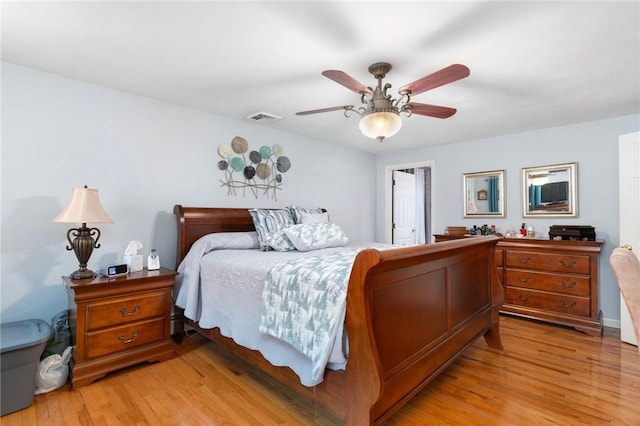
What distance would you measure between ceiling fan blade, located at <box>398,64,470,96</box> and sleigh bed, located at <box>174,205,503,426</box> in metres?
1.01

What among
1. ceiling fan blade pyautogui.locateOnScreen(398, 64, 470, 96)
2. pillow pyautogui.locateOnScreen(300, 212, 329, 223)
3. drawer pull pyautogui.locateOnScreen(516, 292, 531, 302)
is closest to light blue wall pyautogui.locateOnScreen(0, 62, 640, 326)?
pillow pyautogui.locateOnScreen(300, 212, 329, 223)

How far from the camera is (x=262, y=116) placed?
3.43 meters

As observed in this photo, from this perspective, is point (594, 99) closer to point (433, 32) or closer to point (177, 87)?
point (433, 32)

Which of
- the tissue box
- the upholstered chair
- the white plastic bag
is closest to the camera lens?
the upholstered chair

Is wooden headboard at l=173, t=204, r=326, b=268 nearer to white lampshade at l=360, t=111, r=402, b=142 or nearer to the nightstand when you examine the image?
the nightstand

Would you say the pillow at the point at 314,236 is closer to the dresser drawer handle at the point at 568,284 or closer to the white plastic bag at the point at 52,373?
the white plastic bag at the point at 52,373

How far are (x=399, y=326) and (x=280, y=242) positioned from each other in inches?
61.4

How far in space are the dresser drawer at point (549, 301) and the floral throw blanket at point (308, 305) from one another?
9.28 feet

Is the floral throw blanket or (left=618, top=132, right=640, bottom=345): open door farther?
(left=618, top=132, right=640, bottom=345): open door

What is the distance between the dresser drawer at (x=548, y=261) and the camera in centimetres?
329

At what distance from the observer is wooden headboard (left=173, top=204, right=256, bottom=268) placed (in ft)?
9.91

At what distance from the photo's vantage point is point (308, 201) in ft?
14.5

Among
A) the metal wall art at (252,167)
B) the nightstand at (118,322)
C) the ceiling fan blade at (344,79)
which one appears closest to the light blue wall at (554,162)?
the metal wall art at (252,167)

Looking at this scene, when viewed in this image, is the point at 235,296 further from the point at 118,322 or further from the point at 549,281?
the point at 549,281
